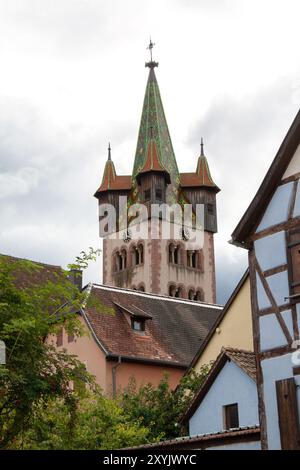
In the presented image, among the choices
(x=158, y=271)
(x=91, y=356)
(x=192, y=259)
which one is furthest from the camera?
(x=192, y=259)

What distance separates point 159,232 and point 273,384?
224 ft

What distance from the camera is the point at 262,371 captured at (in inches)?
714

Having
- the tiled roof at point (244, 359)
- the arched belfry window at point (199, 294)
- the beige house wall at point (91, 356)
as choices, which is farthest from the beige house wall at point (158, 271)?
the tiled roof at point (244, 359)

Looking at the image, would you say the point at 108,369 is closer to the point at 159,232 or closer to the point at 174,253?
the point at 159,232

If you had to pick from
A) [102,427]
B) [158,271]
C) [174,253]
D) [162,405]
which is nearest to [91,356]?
[162,405]

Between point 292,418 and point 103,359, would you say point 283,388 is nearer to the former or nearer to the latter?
point 292,418

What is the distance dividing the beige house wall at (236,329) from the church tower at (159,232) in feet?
174

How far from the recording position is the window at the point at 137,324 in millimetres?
37750

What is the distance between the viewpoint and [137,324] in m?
38.1

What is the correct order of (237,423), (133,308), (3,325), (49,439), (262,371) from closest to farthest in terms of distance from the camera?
(3,325) < (262,371) < (49,439) < (237,423) < (133,308)

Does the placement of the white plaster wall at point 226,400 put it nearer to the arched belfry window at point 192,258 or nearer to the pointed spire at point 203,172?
the arched belfry window at point 192,258

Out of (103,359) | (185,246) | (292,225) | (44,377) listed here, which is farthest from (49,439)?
(185,246)

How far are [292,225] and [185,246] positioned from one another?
69.8m

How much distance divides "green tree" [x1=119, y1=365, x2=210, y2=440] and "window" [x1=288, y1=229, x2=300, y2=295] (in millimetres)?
10479
